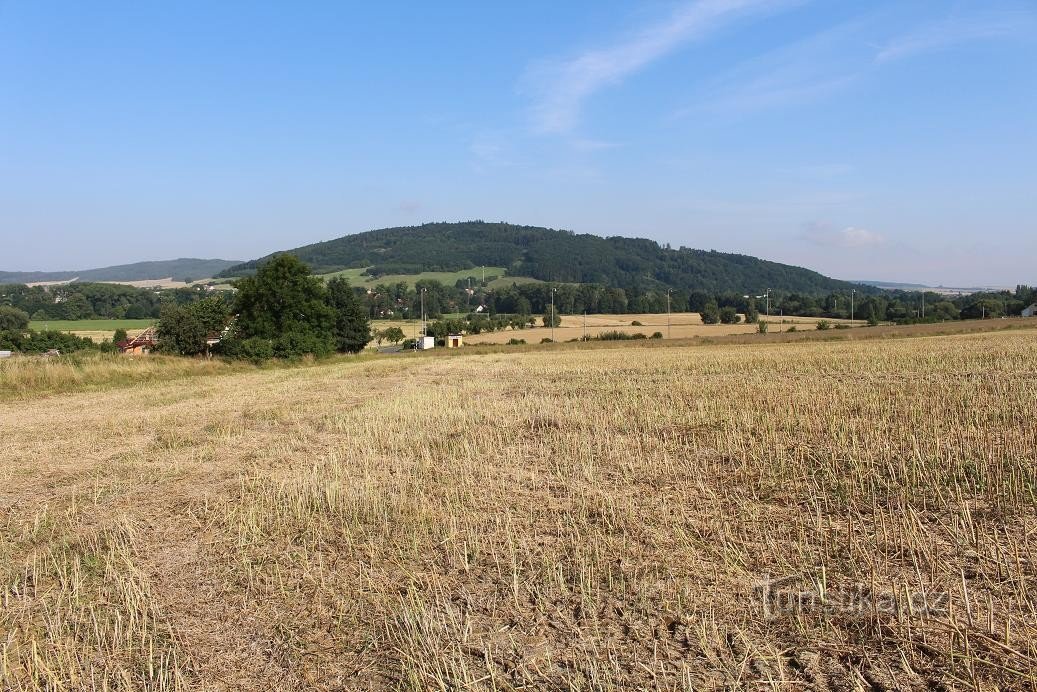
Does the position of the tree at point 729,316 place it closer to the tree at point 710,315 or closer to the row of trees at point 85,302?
the tree at point 710,315

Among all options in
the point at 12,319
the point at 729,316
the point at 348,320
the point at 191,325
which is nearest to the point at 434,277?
the point at 729,316

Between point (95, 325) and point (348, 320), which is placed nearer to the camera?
point (348, 320)

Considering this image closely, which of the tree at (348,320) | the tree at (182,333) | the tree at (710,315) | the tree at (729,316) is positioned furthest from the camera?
the tree at (729,316)

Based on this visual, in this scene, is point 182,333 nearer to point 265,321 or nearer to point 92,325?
point 265,321

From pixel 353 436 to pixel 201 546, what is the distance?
617 centimetres

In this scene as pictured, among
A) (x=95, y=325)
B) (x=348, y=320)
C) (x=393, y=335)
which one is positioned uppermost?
(x=348, y=320)

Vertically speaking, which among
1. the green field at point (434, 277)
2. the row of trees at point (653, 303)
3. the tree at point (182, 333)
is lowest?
the tree at point (182, 333)

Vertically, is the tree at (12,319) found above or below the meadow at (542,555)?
above

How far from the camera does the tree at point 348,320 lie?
65438 mm

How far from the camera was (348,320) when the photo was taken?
65.9m

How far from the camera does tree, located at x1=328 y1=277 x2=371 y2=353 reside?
65438mm

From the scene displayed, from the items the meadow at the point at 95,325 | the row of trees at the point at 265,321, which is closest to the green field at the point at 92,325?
the meadow at the point at 95,325

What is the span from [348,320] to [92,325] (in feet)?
178

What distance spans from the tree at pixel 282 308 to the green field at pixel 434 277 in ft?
387
